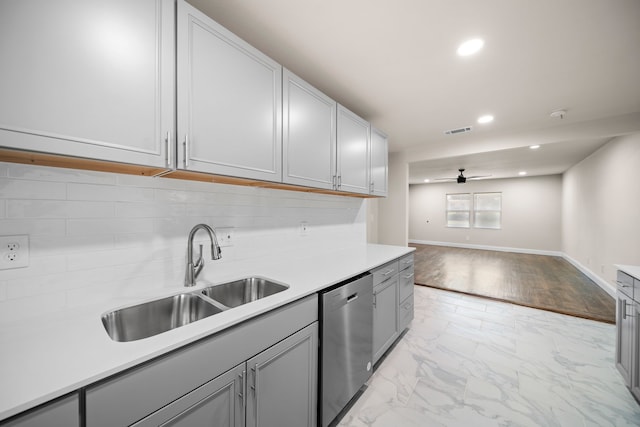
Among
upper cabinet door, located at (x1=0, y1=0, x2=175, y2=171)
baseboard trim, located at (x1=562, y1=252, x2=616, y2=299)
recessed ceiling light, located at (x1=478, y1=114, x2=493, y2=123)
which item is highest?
recessed ceiling light, located at (x1=478, y1=114, x2=493, y2=123)

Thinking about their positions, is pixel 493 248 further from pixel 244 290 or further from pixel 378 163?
pixel 244 290

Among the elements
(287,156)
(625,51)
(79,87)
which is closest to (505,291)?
(625,51)

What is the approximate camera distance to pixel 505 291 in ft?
13.0

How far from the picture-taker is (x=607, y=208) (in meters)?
3.95

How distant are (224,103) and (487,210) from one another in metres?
9.38

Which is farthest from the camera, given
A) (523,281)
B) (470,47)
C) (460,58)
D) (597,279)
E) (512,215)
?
(512,215)

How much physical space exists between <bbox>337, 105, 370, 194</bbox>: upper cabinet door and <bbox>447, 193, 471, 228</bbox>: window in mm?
7634

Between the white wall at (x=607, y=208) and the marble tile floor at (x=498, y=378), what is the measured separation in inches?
60.3

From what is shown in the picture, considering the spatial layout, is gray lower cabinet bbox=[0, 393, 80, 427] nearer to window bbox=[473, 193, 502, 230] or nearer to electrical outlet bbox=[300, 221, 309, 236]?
electrical outlet bbox=[300, 221, 309, 236]

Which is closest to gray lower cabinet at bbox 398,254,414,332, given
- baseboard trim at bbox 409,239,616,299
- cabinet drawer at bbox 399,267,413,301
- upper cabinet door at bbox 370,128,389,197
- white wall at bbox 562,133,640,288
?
cabinet drawer at bbox 399,267,413,301

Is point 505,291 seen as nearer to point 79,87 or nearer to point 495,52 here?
point 495,52

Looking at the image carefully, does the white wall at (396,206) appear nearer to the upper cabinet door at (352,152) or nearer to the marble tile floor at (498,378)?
the marble tile floor at (498,378)

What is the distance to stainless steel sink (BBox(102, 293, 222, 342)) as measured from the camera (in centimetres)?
107

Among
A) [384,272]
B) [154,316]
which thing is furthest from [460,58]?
[154,316]
